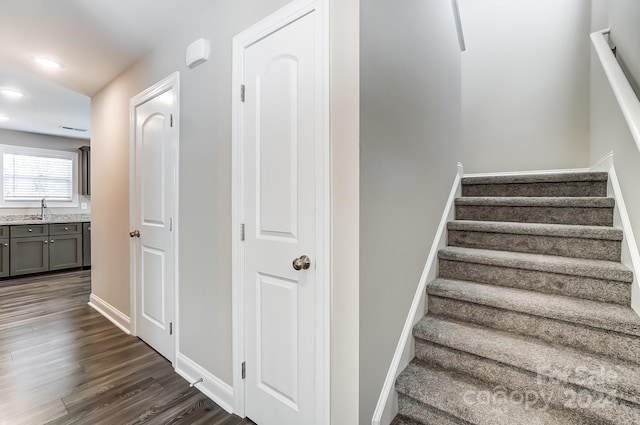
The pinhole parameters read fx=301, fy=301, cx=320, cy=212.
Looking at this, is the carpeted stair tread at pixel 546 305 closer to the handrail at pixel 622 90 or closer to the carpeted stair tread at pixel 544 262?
the carpeted stair tread at pixel 544 262

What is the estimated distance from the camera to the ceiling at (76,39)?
192cm

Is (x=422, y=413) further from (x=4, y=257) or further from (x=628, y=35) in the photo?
(x=4, y=257)

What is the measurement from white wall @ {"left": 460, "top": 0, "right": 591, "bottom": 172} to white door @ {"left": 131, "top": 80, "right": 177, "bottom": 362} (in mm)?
3184

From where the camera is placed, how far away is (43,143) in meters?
5.19

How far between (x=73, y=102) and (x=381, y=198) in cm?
415

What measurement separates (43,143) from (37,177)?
1.97 ft

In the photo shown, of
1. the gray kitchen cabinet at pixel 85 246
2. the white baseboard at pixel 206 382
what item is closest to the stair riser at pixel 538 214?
the white baseboard at pixel 206 382

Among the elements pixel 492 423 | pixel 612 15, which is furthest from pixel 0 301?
pixel 612 15

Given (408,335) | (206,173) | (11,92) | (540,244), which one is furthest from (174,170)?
(11,92)

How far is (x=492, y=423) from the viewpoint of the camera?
48.4 inches

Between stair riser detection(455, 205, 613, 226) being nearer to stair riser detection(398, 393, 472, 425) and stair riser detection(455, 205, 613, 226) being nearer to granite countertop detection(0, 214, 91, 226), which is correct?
stair riser detection(398, 393, 472, 425)

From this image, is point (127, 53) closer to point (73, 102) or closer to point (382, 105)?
point (73, 102)

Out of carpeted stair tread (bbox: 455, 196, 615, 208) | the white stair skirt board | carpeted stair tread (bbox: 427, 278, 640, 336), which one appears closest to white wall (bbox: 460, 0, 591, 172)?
the white stair skirt board

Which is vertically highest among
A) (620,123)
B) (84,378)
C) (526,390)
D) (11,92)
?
(11,92)
